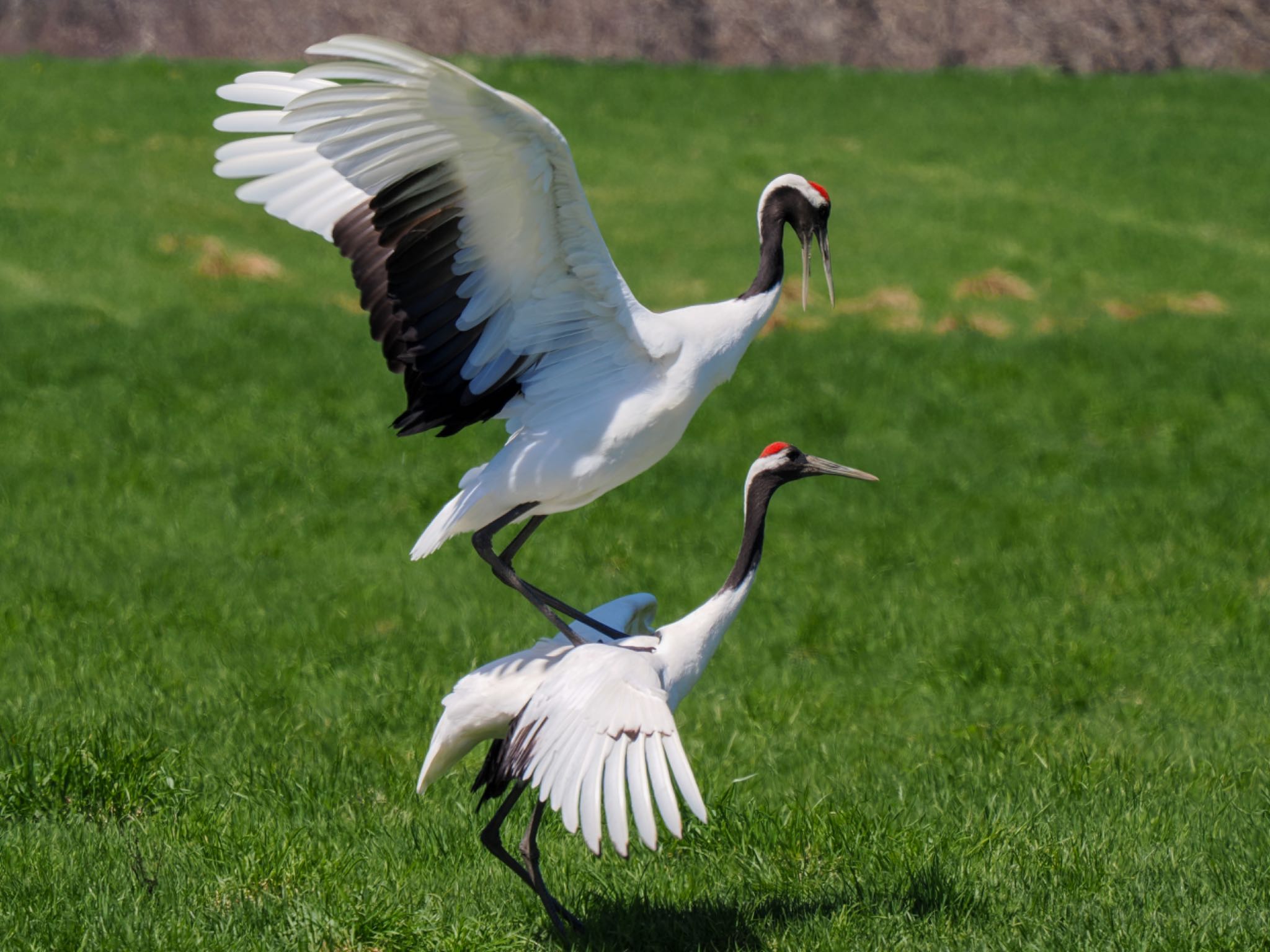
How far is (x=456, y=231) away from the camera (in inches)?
193

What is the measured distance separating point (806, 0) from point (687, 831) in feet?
80.8

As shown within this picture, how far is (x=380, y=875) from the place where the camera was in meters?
5.29

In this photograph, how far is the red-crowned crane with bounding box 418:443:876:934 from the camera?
13.4 ft

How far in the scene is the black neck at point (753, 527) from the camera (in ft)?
16.5

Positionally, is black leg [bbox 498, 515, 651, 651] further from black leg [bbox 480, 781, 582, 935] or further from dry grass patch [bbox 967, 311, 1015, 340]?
dry grass patch [bbox 967, 311, 1015, 340]

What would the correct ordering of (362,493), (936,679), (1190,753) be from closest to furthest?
(1190,753) < (936,679) < (362,493)

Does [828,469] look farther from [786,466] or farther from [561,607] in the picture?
[561,607]

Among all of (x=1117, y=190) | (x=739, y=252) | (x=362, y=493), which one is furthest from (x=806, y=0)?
(x=362, y=493)

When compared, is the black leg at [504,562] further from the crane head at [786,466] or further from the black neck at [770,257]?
the black neck at [770,257]

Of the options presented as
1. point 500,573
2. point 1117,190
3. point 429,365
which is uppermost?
point 429,365

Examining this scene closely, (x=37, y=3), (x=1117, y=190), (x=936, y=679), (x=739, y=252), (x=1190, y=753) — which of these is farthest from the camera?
(x=37, y=3)

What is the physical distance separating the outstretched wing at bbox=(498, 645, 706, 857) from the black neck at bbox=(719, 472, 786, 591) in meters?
0.45

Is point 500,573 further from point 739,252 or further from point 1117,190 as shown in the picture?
point 1117,190

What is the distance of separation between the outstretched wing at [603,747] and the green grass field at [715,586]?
776 mm
